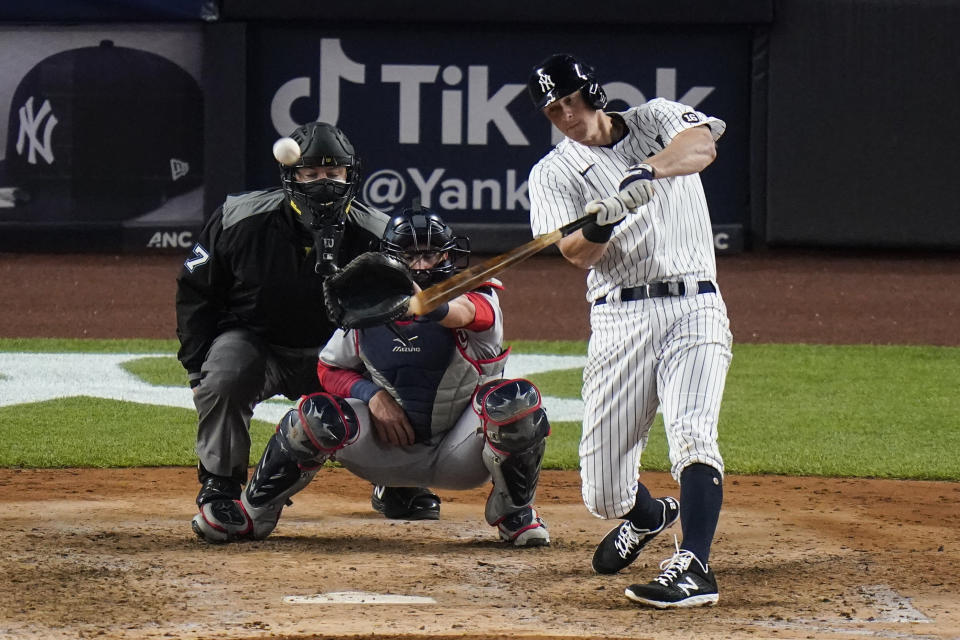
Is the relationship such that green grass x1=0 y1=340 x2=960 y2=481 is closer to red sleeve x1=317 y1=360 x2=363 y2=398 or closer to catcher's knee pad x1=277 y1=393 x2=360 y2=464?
red sleeve x1=317 y1=360 x2=363 y2=398

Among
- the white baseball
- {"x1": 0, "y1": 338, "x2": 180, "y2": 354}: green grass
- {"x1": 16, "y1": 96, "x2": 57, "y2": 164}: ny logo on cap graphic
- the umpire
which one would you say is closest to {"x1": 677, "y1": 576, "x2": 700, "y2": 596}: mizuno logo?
the umpire

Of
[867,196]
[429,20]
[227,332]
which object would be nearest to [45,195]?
[429,20]

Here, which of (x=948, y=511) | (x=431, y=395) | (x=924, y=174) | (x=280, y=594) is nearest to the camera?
(x=280, y=594)

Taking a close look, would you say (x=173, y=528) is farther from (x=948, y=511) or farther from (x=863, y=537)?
(x=948, y=511)

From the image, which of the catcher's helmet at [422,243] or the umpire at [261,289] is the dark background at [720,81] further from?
the catcher's helmet at [422,243]

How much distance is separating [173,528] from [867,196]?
10.0 metres

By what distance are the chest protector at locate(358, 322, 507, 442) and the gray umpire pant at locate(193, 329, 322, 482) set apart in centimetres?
49

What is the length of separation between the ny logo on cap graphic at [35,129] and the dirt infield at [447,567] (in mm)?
8043

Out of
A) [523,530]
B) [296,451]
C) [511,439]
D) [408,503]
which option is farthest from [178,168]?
[511,439]

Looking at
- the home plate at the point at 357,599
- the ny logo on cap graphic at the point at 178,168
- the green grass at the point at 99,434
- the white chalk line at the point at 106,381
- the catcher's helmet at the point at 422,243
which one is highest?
the ny logo on cap graphic at the point at 178,168

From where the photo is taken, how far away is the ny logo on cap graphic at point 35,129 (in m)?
13.8

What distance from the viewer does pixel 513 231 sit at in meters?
13.8

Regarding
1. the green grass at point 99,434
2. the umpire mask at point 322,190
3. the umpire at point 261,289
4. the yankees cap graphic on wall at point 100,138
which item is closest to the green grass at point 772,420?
the green grass at point 99,434

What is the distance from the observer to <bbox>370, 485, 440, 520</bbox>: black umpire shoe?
18.1 ft
